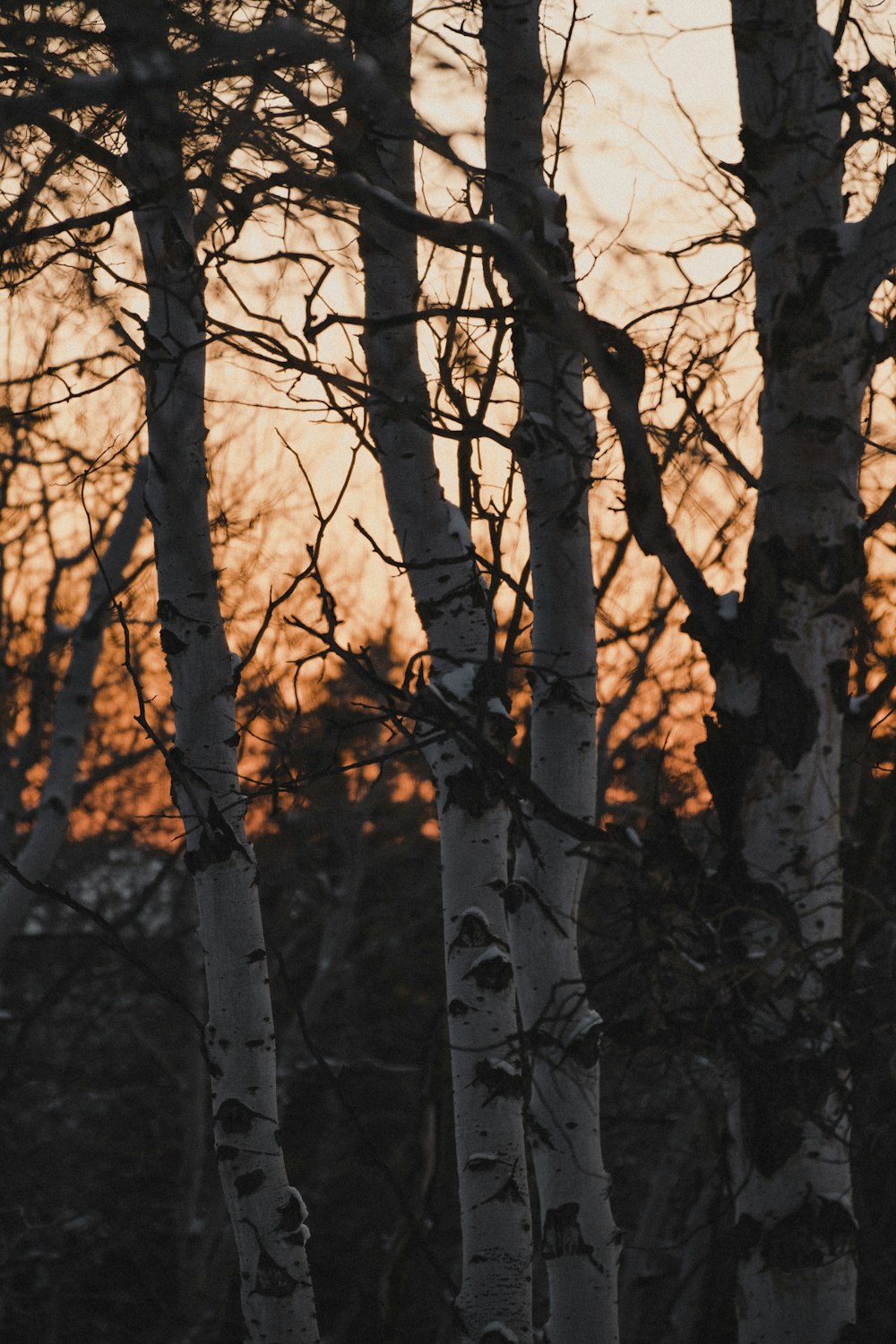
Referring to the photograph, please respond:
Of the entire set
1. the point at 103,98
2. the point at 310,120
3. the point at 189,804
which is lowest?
the point at 189,804

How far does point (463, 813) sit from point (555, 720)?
56 centimetres

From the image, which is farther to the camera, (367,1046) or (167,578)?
(367,1046)

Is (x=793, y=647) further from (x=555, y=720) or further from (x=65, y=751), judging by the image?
(x=65, y=751)

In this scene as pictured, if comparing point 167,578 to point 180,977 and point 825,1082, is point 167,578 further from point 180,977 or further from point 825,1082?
point 180,977

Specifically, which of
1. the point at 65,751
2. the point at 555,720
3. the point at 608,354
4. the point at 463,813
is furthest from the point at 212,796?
the point at 65,751

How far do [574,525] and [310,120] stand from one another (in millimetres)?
1449

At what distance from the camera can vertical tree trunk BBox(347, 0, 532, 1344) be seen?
399cm

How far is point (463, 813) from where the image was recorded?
14.0ft

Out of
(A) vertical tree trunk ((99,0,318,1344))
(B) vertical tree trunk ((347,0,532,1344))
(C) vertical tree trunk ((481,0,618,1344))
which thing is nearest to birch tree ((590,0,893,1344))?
(C) vertical tree trunk ((481,0,618,1344))

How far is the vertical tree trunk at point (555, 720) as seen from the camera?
3742 millimetres

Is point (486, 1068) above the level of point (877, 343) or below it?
below

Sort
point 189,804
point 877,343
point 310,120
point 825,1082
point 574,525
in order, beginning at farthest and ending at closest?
point 189,804 < point 574,525 < point 310,120 < point 877,343 < point 825,1082

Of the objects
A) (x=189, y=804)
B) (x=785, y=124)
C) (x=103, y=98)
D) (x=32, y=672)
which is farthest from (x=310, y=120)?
(x=32, y=672)

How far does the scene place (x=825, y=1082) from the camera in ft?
9.52
